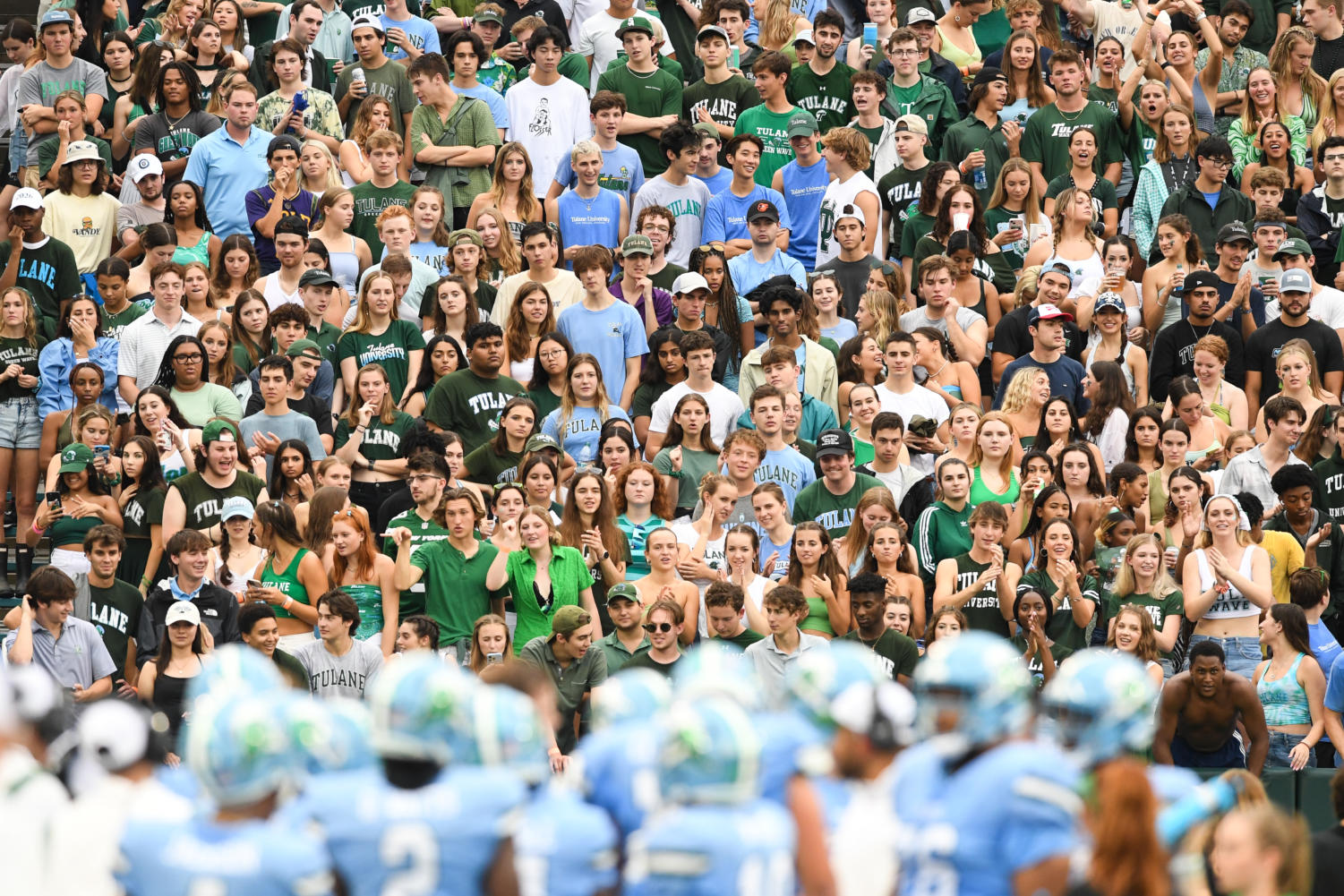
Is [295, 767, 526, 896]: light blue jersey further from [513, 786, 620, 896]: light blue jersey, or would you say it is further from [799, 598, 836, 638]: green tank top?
[799, 598, 836, 638]: green tank top

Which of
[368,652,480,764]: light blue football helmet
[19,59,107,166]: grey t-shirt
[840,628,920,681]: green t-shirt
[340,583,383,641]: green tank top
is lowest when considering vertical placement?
[340,583,383,641]: green tank top

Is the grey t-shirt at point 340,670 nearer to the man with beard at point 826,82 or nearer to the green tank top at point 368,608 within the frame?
the green tank top at point 368,608

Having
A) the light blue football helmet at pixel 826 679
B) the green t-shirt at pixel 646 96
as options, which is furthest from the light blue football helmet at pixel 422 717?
the green t-shirt at pixel 646 96

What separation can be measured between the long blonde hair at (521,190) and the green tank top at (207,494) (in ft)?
12.2

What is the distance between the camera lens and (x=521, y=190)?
53.7ft

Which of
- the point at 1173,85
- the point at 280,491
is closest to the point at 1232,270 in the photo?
the point at 1173,85

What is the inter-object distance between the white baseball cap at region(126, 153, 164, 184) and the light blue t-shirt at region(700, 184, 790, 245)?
426cm

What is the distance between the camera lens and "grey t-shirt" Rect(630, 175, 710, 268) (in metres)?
16.7

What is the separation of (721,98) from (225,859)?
12.5 meters

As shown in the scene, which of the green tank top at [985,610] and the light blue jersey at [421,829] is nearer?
the light blue jersey at [421,829]

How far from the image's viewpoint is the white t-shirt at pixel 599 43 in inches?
738

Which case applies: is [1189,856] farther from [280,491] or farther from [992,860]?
[280,491]

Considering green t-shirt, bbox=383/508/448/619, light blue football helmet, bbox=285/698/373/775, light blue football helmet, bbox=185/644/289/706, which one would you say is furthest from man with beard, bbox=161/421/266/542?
light blue football helmet, bbox=285/698/373/775

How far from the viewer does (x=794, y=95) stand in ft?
59.9
